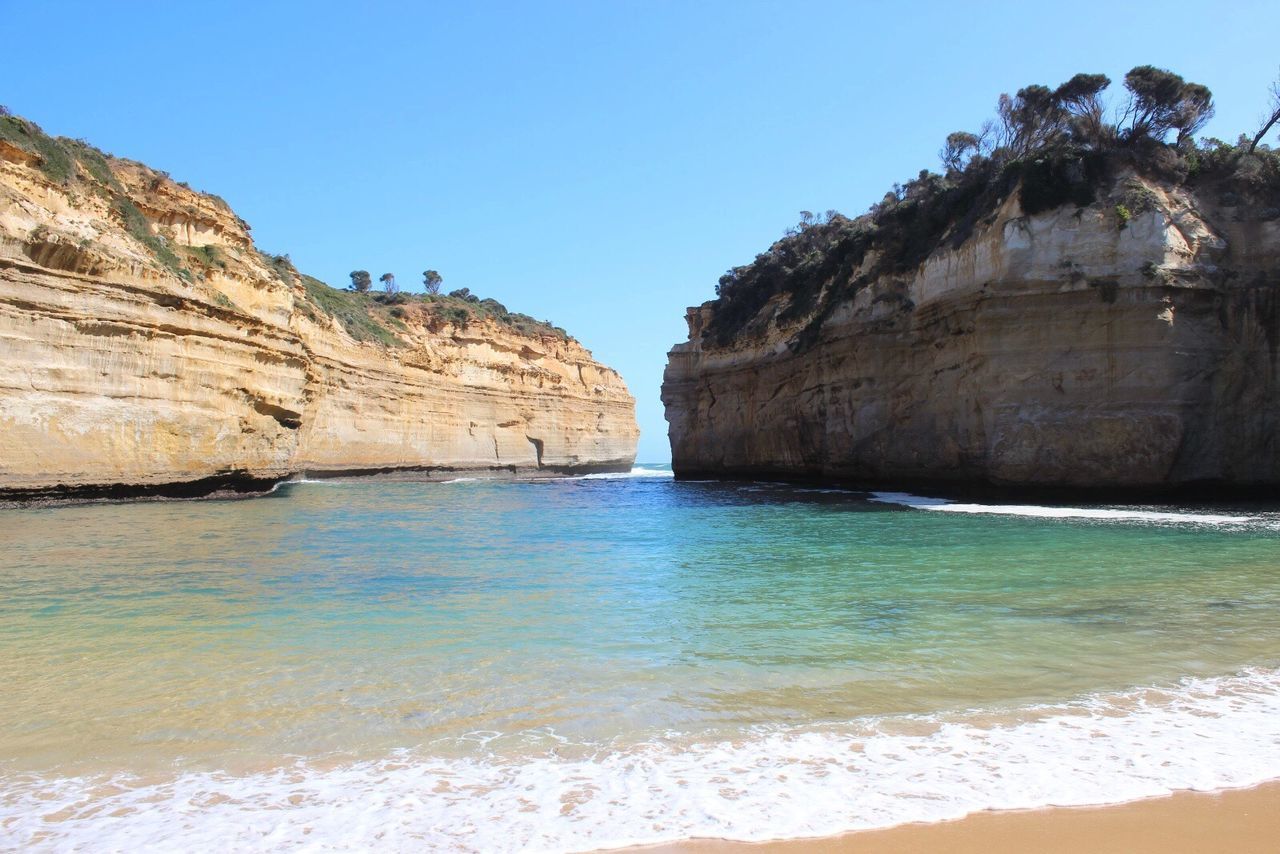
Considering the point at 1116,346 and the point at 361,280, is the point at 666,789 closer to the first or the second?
the point at 1116,346

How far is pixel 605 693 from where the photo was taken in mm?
4594

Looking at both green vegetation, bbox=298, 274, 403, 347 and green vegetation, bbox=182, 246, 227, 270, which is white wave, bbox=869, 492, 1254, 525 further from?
green vegetation, bbox=298, 274, 403, 347

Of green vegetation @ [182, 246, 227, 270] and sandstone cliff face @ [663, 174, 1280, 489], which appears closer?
sandstone cliff face @ [663, 174, 1280, 489]

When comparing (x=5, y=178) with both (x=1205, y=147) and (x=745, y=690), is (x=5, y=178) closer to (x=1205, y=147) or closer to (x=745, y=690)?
(x=745, y=690)

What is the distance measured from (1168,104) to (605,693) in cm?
2191

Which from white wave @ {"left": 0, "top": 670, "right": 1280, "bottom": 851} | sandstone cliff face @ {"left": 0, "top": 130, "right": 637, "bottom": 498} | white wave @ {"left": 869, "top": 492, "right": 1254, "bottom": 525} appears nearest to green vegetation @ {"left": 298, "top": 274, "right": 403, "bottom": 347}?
sandstone cliff face @ {"left": 0, "top": 130, "right": 637, "bottom": 498}

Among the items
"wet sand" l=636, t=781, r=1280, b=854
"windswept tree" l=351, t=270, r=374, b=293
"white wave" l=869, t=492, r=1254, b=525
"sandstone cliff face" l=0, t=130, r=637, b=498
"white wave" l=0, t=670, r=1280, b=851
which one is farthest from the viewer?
"windswept tree" l=351, t=270, r=374, b=293

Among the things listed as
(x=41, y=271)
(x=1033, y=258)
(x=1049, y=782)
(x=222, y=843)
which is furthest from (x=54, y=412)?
(x=1033, y=258)

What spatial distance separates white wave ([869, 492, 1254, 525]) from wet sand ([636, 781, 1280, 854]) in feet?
40.1

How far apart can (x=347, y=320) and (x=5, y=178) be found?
2058 cm

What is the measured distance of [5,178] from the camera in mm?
17203

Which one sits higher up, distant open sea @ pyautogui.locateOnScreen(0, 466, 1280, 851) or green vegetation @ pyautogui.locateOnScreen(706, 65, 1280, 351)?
green vegetation @ pyautogui.locateOnScreen(706, 65, 1280, 351)

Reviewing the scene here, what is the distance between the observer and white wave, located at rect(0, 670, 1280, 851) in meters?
2.99

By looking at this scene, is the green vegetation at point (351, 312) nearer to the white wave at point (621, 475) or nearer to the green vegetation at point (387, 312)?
the green vegetation at point (387, 312)
